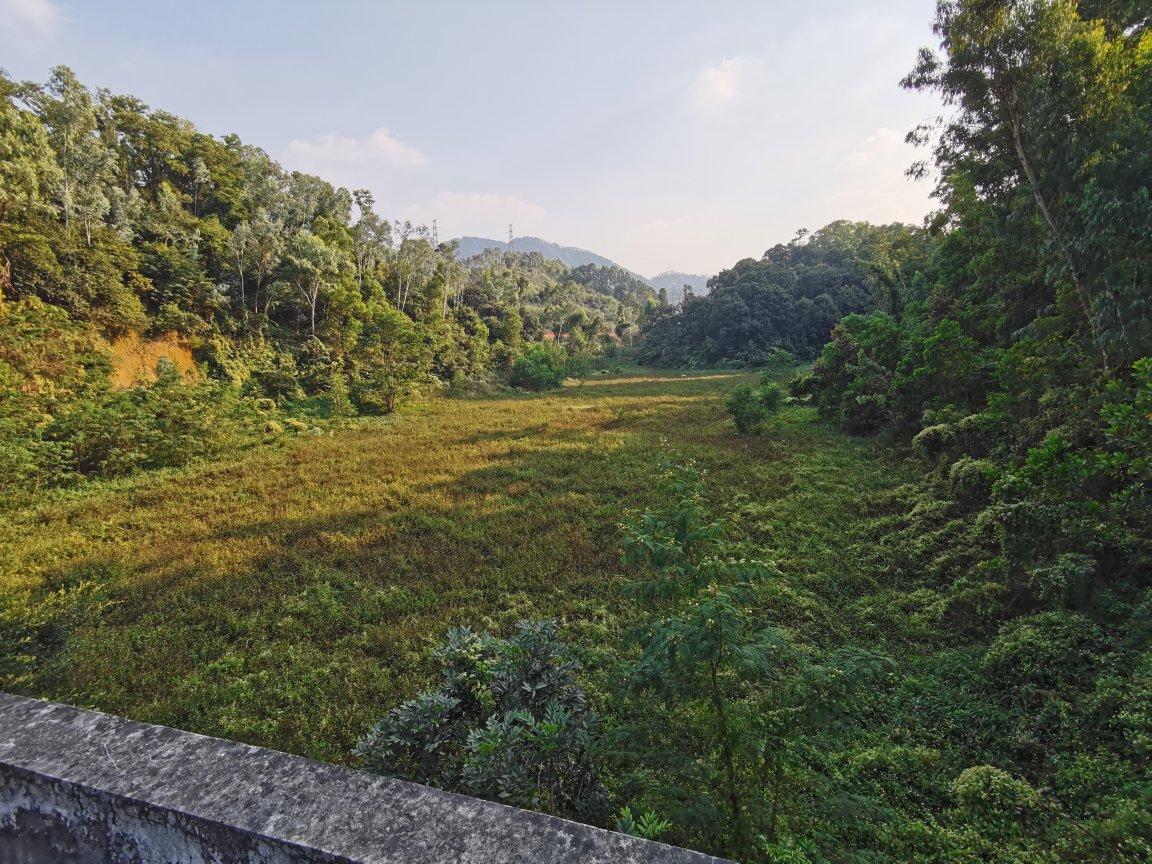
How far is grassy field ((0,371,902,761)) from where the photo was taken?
16.7ft

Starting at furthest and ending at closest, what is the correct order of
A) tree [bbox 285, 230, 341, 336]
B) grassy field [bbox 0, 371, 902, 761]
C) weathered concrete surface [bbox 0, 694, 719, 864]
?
tree [bbox 285, 230, 341, 336] < grassy field [bbox 0, 371, 902, 761] < weathered concrete surface [bbox 0, 694, 719, 864]

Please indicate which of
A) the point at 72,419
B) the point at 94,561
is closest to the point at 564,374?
the point at 72,419

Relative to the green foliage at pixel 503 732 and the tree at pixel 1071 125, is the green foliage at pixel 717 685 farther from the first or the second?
the tree at pixel 1071 125

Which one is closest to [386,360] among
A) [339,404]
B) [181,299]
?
[339,404]

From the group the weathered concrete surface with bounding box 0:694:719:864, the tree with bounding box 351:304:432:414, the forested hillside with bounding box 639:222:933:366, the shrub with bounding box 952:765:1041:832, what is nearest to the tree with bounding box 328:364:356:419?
the tree with bounding box 351:304:432:414

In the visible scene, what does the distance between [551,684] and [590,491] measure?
312 inches

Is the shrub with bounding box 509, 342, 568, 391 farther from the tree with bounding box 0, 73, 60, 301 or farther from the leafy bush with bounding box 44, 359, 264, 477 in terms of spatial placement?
the tree with bounding box 0, 73, 60, 301

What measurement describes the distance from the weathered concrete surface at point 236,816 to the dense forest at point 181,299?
12.3 meters

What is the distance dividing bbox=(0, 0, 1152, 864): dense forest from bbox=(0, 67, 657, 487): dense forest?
158 millimetres

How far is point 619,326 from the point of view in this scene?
213 ft

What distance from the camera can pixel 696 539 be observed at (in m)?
3.46

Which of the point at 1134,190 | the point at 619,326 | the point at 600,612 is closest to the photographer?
the point at 600,612

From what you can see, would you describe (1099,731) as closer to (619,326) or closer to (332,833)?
A: (332,833)

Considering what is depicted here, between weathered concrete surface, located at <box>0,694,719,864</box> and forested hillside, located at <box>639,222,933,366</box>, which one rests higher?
forested hillside, located at <box>639,222,933,366</box>
